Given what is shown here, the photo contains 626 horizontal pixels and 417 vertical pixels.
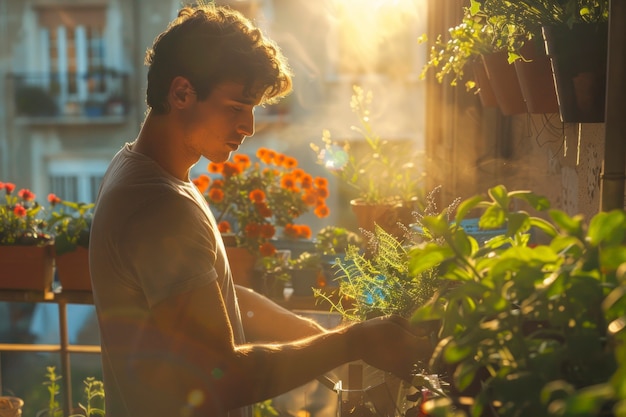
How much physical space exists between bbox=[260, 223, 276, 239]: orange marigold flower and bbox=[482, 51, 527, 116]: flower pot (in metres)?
0.99

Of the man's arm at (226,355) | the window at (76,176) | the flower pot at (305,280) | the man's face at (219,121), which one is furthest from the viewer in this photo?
the window at (76,176)

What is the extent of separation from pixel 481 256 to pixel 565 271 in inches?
4.4

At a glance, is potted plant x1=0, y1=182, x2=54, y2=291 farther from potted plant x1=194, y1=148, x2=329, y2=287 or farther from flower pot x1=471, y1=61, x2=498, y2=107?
flower pot x1=471, y1=61, x2=498, y2=107

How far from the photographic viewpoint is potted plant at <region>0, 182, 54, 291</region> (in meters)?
2.32

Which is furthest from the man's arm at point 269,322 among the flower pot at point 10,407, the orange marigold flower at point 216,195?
the flower pot at point 10,407

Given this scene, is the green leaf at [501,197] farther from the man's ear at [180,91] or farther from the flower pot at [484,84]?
the flower pot at [484,84]

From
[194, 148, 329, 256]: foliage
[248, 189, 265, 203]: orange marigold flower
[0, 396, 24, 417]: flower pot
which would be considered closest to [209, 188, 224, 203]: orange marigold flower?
[194, 148, 329, 256]: foliage

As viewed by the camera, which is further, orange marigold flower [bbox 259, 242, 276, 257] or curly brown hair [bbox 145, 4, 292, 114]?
orange marigold flower [bbox 259, 242, 276, 257]

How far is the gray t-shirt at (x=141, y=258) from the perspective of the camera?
1.16 m

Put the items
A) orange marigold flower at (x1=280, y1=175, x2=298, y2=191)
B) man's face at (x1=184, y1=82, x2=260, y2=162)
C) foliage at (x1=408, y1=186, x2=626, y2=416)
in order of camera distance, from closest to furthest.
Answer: foliage at (x1=408, y1=186, x2=626, y2=416) → man's face at (x1=184, y1=82, x2=260, y2=162) → orange marigold flower at (x1=280, y1=175, x2=298, y2=191)

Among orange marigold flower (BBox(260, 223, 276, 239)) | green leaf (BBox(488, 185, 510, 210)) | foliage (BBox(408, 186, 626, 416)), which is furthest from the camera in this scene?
orange marigold flower (BBox(260, 223, 276, 239))

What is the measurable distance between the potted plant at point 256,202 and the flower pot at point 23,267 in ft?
1.73

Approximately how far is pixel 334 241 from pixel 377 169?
335mm

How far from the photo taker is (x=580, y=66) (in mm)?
997
